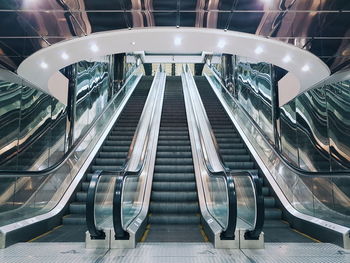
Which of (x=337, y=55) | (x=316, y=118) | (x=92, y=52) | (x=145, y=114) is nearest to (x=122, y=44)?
(x=92, y=52)

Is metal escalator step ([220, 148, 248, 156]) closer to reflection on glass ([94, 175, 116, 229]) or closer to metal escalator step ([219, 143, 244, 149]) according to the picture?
metal escalator step ([219, 143, 244, 149])

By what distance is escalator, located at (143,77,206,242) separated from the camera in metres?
4.72

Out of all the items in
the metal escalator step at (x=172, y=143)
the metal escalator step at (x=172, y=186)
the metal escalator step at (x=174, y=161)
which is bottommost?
the metal escalator step at (x=172, y=186)

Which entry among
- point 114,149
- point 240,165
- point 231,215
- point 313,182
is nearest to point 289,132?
point 240,165

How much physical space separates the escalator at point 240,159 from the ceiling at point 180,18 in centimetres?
298

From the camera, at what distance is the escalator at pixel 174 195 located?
15.5 feet

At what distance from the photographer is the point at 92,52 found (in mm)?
7254

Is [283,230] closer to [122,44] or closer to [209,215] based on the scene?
[209,215]

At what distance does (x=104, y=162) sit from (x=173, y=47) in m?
3.29

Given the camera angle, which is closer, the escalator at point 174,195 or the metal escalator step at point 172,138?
the escalator at point 174,195

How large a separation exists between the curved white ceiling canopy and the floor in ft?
14.6

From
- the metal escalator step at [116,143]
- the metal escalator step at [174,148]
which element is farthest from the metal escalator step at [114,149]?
the metal escalator step at [174,148]

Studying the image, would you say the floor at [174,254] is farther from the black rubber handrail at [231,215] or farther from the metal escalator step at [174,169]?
the metal escalator step at [174,169]

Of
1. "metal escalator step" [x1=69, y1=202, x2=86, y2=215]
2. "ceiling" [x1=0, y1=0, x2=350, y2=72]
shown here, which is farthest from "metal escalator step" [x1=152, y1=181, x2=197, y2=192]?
"ceiling" [x1=0, y1=0, x2=350, y2=72]
